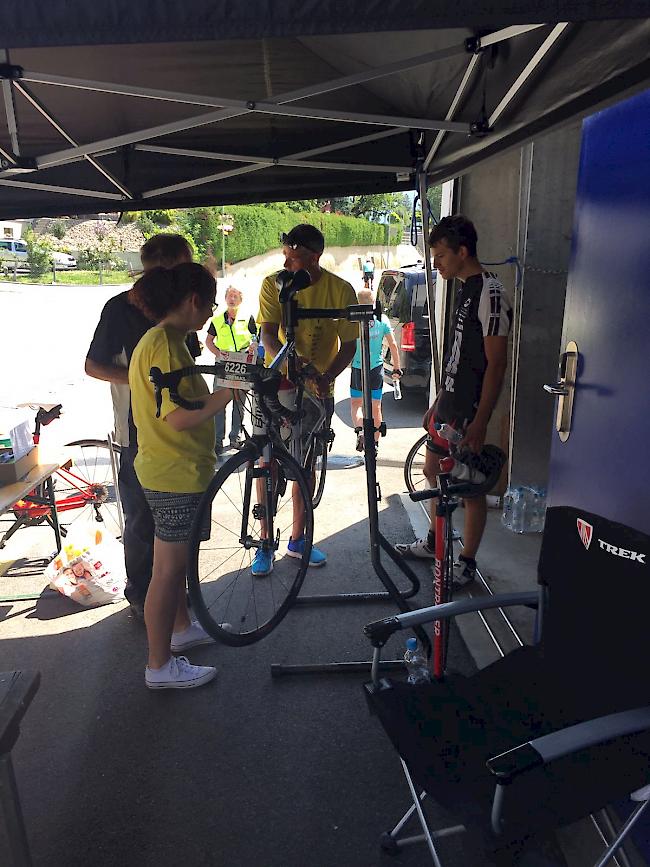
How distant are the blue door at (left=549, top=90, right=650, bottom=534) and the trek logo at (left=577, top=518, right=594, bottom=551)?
201 millimetres

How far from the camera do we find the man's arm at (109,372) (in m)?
2.99

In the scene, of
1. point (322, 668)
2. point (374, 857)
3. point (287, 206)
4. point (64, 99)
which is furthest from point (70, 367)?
point (287, 206)

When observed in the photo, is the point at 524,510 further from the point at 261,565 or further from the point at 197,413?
the point at 197,413

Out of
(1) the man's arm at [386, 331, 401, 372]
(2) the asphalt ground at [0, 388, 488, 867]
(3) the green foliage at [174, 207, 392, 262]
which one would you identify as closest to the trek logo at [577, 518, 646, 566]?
(2) the asphalt ground at [0, 388, 488, 867]

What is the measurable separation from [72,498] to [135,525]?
1.57 metres

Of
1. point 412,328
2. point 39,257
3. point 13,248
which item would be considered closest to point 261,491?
point 412,328

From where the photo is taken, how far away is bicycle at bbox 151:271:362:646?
250 centimetres

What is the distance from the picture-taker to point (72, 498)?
4.42 meters

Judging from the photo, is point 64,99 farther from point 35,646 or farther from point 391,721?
point 391,721

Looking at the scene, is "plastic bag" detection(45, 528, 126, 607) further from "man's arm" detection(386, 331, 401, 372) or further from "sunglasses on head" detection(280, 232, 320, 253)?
"man's arm" detection(386, 331, 401, 372)

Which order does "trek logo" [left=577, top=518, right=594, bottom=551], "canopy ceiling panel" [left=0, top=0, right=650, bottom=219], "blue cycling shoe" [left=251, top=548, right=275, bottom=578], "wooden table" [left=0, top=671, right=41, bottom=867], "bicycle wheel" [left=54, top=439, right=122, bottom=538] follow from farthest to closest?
1. "bicycle wheel" [left=54, top=439, right=122, bottom=538]
2. "blue cycling shoe" [left=251, top=548, right=275, bottom=578]
3. "trek logo" [left=577, top=518, right=594, bottom=551]
4. "wooden table" [left=0, top=671, right=41, bottom=867]
5. "canopy ceiling panel" [left=0, top=0, right=650, bottom=219]

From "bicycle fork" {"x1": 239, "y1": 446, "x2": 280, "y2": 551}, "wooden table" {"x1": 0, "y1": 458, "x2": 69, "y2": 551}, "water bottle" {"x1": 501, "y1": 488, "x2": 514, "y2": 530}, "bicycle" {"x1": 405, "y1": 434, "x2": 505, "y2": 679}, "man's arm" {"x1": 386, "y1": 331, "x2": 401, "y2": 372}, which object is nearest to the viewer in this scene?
"bicycle" {"x1": 405, "y1": 434, "x2": 505, "y2": 679}

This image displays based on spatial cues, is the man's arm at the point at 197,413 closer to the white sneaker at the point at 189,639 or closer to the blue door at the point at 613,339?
the white sneaker at the point at 189,639

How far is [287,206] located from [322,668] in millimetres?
37733
